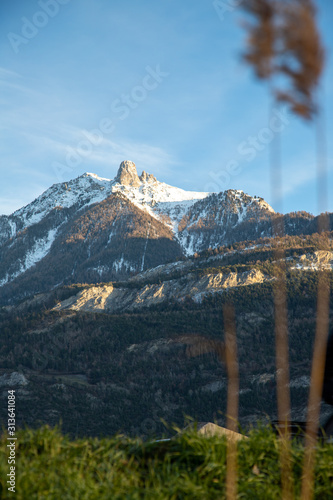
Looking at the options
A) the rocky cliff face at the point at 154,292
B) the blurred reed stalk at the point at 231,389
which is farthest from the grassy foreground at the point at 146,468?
the rocky cliff face at the point at 154,292

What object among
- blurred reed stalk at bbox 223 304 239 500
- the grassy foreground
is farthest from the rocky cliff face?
the grassy foreground

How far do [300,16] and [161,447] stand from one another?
6.19 m

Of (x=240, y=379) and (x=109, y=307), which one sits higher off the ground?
(x=109, y=307)

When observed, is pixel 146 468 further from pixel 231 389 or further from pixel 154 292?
pixel 154 292

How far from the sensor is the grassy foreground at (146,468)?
211 inches

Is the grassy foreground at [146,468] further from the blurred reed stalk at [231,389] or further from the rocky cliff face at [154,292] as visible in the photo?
the rocky cliff face at [154,292]

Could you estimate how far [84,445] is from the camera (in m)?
6.38

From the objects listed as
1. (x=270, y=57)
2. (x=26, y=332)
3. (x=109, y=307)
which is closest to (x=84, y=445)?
(x=270, y=57)

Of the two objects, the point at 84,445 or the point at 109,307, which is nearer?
the point at 84,445

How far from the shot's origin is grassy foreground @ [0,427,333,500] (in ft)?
17.6

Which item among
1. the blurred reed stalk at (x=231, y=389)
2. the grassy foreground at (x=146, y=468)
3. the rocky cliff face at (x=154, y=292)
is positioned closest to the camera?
the grassy foreground at (x=146, y=468)

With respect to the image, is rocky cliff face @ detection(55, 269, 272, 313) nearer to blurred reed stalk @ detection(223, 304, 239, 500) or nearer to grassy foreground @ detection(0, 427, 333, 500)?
blurred reed stalk @ detection(223, 304, 239, 500)

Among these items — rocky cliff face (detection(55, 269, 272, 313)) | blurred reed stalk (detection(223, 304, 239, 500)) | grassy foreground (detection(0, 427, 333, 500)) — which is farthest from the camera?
rocky cliff face (detection(55, 269, 272, 313))

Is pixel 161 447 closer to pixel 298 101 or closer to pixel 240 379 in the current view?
pixel 298 101
